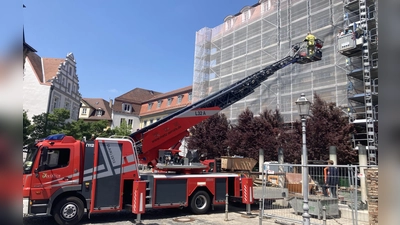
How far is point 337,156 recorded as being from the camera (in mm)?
20234

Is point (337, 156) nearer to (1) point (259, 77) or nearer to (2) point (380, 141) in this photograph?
(1) point (259, 77)

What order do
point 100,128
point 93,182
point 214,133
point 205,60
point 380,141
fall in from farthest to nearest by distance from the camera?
point 205,60
point 100,128
point 214,133
point 93,182
point 380,141

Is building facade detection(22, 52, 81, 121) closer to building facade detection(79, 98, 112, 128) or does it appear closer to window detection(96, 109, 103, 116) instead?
building facade detection(79, 98, 112, 128)

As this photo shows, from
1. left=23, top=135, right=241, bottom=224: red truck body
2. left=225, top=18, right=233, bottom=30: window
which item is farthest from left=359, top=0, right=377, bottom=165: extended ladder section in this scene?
left=225, top=18, right=233, bottom=30: window

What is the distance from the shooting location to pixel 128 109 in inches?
2276

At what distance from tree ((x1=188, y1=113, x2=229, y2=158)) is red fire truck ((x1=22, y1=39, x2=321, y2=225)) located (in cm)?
1696

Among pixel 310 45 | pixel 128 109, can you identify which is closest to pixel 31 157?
pixel 310 45

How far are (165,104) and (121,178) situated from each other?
4287 centimetres

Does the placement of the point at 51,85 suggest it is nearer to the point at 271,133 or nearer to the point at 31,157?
the point at 271,133

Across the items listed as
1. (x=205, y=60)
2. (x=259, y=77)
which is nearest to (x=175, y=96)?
(x=205, y=60)

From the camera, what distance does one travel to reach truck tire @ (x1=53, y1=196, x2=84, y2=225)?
29.1ft

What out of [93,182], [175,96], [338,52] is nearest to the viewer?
[93,182]

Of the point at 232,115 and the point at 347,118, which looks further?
the point at 232,115

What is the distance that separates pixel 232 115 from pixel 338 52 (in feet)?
39.7
